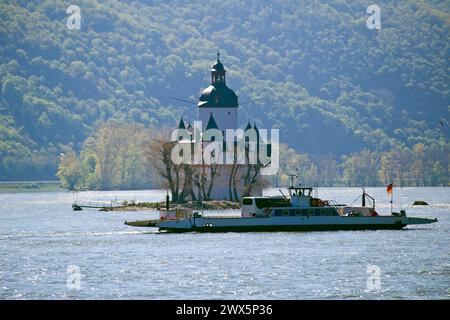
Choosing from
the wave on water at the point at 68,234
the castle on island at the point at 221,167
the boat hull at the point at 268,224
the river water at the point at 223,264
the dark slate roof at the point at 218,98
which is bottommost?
the river water at the point at 223,264

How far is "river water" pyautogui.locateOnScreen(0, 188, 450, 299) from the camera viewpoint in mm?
66750

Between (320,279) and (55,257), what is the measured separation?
22725 millimetres

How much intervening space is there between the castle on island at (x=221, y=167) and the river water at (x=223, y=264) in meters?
50.5

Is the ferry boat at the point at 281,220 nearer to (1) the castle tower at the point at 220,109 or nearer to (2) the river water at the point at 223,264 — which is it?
(2) the river water at the point at 223,264

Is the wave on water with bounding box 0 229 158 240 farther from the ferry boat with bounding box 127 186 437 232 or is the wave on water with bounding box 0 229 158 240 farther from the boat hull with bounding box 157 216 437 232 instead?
the boat hull with bounding box 157 216 437 232

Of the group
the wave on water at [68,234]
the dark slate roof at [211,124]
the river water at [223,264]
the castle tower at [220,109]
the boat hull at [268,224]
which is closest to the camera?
the river water at [223,264]

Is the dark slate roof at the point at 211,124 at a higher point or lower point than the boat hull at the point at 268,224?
higher

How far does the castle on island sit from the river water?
5047cm

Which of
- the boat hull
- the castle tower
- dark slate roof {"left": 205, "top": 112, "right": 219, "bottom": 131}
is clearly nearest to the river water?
the boat hull

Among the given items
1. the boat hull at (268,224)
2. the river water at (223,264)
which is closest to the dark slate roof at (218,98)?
the river water at (223,264)

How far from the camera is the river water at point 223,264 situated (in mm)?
66750

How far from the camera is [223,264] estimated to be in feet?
266

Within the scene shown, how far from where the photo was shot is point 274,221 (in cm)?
10906
